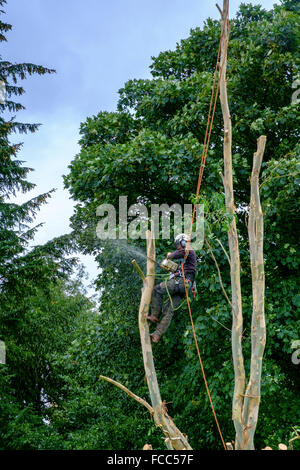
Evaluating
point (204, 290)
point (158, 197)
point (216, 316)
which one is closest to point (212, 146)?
point (158, 197)

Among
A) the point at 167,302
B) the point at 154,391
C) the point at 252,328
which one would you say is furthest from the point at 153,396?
the point at 167,302

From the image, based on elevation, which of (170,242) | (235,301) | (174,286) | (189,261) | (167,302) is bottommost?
(235,301)

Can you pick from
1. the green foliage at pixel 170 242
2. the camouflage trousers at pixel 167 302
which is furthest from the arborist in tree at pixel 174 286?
the green foliage at pixel 170 242

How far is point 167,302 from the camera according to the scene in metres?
6.53

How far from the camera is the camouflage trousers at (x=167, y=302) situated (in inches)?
251

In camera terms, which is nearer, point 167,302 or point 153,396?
point 153,396

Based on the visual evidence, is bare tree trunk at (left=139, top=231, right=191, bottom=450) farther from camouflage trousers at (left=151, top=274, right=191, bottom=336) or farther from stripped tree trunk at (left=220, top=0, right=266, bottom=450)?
camouflage trousers at (left=151, top=274, right=191, bottom=336)

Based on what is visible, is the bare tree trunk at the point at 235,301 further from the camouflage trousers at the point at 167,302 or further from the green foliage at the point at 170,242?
the green foliage at the point at 170,242

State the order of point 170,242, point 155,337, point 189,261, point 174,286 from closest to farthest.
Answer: point 155,337 → point 174,286 → point 189,261 → point 170,242

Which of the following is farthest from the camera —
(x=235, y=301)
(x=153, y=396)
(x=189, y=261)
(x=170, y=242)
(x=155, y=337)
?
(x=170, y=242)

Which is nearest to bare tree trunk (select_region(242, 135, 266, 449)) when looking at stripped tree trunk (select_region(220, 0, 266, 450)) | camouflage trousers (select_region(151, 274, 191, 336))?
stripped tree trunk (select_region(220, 0, 266, 450))

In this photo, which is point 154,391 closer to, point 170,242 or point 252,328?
point 252,328

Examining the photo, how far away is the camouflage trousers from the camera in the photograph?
6387mm
